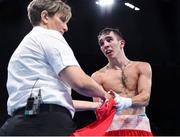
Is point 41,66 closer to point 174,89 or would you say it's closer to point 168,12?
point 168,12

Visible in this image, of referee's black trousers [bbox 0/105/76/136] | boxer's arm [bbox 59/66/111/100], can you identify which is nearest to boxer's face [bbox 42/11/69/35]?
boxer's arm [bbox 59/66/111/100]

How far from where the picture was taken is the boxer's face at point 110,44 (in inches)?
118

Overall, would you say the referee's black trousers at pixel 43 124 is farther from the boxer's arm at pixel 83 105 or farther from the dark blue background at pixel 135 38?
the dark blue background at pixel 135 38

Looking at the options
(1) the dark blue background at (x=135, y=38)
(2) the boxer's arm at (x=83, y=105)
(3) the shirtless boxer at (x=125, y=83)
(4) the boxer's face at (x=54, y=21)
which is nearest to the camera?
(4) the boxer's face at (x=54, y=21)

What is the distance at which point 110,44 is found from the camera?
3000 mm

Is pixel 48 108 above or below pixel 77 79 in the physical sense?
below

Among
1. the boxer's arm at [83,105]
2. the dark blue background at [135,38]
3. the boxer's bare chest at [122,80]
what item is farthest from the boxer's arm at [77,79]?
the dark blue background at [135,38]

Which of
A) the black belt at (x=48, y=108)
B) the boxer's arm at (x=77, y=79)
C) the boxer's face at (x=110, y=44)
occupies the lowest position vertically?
the black belt at (x=48, y=108)

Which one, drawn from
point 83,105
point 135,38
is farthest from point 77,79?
point 135,38

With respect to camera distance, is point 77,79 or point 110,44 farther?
point 110,44

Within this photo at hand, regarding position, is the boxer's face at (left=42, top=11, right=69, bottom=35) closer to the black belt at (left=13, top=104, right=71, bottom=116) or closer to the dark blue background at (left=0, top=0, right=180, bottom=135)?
the black belt at (left=13, top=104, right=71, bottom=116)

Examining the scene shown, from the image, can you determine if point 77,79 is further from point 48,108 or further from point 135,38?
point 135,38

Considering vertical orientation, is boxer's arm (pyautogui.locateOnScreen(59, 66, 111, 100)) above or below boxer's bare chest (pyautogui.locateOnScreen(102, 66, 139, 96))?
above

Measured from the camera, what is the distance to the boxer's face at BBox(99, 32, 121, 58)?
2992 millimetres
